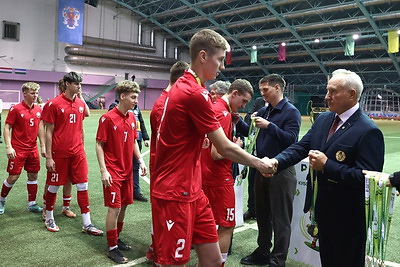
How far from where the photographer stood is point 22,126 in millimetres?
6371

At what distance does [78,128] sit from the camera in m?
5.66

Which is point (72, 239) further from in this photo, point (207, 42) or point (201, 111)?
point (207, 42)

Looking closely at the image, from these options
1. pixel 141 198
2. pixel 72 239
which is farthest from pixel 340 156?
pixel 141 198

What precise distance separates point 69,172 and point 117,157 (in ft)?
4.04

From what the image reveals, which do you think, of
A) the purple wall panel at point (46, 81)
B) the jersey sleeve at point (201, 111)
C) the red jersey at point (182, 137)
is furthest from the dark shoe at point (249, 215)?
the purple wall panel at point (46, 81)

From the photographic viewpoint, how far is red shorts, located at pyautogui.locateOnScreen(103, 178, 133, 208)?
15.0 ft

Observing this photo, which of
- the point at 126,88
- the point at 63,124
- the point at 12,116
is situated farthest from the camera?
the point at 12,116

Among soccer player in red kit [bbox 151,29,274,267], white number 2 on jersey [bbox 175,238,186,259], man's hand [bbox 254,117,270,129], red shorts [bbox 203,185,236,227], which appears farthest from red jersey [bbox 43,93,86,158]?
white number 2 on jersey [bbox 175,238,186,259]

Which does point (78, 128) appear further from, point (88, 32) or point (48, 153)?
point (88, 32)

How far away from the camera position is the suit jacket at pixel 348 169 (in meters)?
2.77

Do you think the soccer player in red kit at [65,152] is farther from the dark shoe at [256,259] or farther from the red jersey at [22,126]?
the dark shoe at [256,259]

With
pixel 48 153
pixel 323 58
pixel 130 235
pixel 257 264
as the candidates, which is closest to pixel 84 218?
pixel 130 235

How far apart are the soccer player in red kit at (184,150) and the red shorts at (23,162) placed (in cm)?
421

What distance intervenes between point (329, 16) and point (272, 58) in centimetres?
1015
